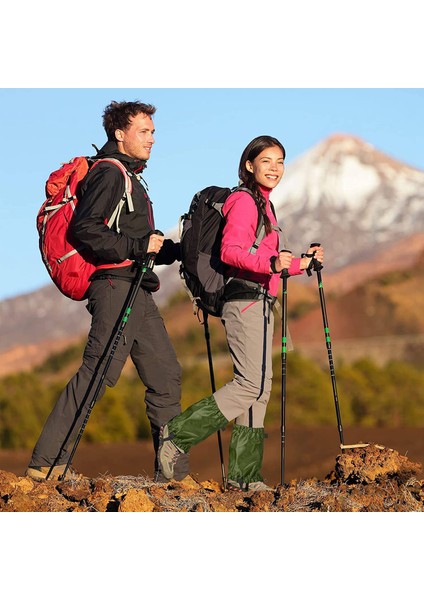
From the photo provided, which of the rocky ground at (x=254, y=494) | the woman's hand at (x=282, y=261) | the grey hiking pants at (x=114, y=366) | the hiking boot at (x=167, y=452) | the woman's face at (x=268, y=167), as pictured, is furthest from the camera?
the grey hiking pants at (x=114, y=366)

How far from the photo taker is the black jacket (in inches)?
242

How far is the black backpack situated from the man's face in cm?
51

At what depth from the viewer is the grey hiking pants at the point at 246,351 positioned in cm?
612

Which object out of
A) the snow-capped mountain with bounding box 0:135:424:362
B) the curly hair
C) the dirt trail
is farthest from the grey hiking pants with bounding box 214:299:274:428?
the snow-capped mountain with bounding box 0:135:424:362

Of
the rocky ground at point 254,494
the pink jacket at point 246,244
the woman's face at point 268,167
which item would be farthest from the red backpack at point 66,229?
the rocky ground at point 254,494

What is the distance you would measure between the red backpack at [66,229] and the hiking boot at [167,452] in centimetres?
103

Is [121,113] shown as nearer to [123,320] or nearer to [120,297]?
[120,297]

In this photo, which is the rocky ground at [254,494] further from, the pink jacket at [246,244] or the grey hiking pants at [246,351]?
the pink jacket at [246,244]

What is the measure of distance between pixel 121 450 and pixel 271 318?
253 inches

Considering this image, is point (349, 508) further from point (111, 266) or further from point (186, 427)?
point (111, 266)

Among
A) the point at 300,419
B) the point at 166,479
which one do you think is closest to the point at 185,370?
the point at 300,419

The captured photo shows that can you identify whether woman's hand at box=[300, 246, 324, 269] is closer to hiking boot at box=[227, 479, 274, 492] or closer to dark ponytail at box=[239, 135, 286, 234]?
dark ponytail at box=[239, 135, 286, 234]

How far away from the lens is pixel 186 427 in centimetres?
621

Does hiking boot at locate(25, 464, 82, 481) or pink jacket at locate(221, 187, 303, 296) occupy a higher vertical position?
pink jacket at locate(221, 187, 303, 296)
